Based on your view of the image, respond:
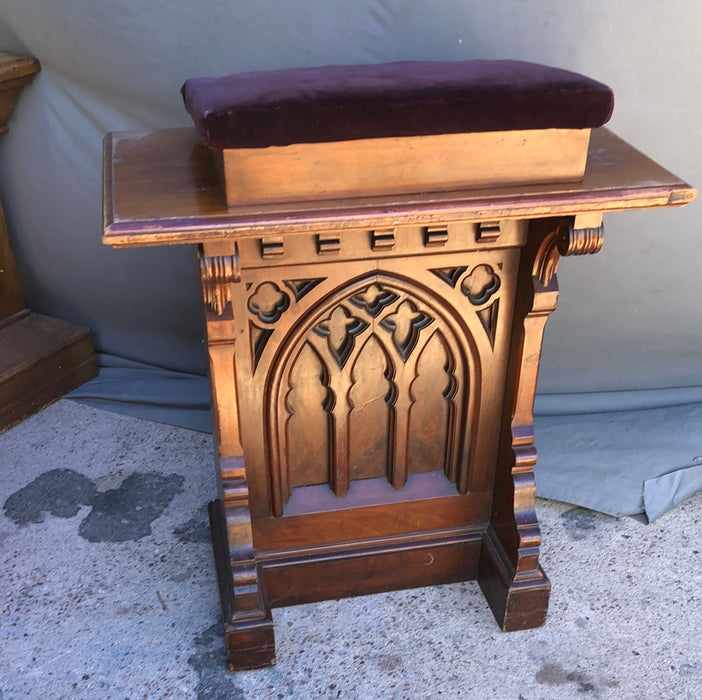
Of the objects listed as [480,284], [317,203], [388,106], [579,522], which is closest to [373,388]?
[480,284]

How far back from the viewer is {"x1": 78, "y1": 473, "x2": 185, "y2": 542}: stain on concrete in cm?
218

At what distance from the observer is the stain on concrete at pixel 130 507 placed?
2.18 m

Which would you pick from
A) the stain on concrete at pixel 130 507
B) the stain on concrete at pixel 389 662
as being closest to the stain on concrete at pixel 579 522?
the stain on concrete at pixel 389 662

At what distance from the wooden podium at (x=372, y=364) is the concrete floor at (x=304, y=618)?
9cm

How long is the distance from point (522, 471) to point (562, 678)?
436 mm

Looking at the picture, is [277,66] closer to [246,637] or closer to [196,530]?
[196,530]

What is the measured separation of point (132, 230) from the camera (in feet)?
4.14

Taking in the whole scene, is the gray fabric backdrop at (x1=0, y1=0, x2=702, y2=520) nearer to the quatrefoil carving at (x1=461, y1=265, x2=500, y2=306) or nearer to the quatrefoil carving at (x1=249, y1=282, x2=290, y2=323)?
the quatrefoil carving at (x1=461, y1=265, x2=500, y2=306)

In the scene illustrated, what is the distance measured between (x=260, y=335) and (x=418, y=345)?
321 mm

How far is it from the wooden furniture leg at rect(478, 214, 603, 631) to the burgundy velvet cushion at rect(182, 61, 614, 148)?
0.25 metres

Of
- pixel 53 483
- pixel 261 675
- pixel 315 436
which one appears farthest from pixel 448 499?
pixel 53 483

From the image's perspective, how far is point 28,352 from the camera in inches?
104

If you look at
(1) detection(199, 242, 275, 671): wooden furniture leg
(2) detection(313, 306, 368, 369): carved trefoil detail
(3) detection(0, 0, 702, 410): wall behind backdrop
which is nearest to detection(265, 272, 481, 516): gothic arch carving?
(2) detection(313, 306, 368, 369): carved trefoil detail

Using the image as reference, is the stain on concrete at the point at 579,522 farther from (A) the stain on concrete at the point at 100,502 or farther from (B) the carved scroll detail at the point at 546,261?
(A) the stain on concrete at the point at 100,502
